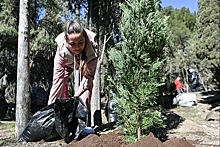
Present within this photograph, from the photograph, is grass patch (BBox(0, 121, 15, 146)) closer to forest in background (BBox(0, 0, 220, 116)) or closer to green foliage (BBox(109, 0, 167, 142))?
green foliage (BBox(109, 0, 167, 142))

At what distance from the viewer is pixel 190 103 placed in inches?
483

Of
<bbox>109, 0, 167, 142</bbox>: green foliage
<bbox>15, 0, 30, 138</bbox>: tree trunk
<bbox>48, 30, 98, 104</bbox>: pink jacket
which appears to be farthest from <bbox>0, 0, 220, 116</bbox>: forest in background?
<bbox>109, 0, 167, 142</bbox>: green foliage

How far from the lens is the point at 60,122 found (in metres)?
3.01

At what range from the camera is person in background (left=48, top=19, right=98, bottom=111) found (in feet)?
9.48

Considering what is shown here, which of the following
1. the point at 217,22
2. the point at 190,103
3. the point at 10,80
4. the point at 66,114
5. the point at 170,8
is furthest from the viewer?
the point at 170,8

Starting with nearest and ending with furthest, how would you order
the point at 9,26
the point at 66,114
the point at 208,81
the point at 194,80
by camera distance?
the point at 66,114 < the point at 9,26 < the point at 208,81 < the point at 194,80

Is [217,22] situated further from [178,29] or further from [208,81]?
[178,29]

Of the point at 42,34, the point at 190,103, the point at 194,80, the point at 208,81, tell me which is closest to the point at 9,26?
the point at 42,34

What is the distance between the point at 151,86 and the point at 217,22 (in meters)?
18.0

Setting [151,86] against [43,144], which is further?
[43,144]

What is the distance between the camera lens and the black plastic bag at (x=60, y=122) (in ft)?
9.84

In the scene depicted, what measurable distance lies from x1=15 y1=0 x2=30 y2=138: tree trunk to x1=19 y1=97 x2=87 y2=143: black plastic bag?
0.67 metres

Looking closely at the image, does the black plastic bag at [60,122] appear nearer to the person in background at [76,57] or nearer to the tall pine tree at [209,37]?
the person in background at [76,57]

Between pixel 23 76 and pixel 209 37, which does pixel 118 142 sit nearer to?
pixel 23 76
